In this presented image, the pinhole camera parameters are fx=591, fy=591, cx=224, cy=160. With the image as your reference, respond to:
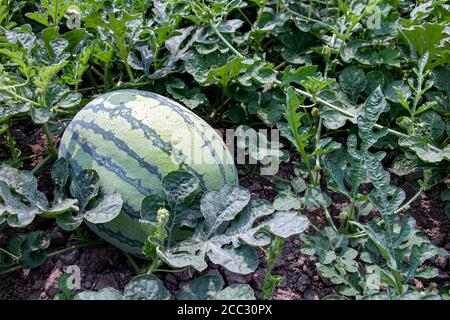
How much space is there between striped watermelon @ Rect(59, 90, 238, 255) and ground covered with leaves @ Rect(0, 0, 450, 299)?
65 mm

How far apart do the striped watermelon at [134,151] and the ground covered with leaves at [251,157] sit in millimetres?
65

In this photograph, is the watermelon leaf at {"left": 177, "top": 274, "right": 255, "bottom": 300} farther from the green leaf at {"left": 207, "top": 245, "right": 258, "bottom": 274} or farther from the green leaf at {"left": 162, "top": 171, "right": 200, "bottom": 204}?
the green leaf at {"left": 162, "top": 171, "right": 200, "bottom": 204}

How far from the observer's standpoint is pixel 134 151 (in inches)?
69.0

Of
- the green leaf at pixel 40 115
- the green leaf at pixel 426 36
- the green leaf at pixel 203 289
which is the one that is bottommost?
the green leaf at pixel 203 289

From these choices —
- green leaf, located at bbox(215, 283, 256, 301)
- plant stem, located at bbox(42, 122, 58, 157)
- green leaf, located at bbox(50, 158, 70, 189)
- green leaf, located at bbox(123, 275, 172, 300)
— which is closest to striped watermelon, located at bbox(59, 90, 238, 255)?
green leaf, located at bbox(50, 158, 70, 189)

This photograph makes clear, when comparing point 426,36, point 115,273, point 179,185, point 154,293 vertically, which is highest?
point 426,36

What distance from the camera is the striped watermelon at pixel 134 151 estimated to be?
175 cm

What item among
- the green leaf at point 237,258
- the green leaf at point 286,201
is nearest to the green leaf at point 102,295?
the green leaf at point 237,258

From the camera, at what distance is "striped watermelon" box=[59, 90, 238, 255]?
175cm

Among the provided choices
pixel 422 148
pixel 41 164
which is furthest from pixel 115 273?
pixel 422 148

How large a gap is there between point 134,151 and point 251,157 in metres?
0.57

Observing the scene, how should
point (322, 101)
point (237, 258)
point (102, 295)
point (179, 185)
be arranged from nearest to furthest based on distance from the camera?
point (102, 295)
point (237, 258)
point (179, 185)
point (322, 101)

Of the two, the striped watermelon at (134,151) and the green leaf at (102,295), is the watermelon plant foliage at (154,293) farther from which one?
the striped watermelon at (134,151)

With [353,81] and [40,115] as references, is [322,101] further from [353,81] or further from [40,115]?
[40,115]
